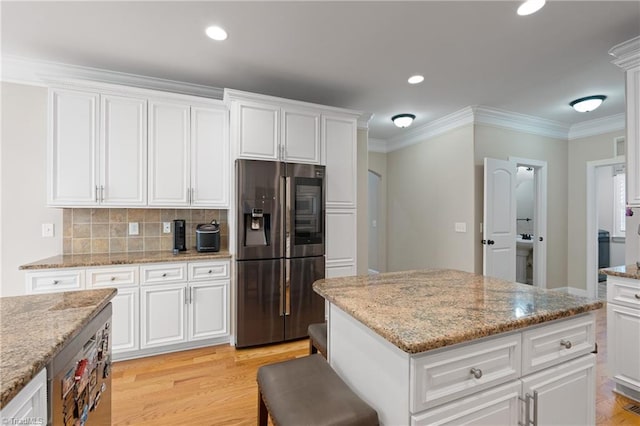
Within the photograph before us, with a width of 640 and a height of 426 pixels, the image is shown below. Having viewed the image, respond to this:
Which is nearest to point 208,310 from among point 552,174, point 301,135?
point 301,135

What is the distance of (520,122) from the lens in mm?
4250

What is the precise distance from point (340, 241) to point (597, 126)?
436cm

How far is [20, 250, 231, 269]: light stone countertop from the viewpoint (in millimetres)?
2400

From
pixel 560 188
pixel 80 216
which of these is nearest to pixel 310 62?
pixel 80 216

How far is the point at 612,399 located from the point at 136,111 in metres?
4.54

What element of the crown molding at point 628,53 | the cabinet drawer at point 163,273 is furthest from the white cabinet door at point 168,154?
the crown molding at point 628,53

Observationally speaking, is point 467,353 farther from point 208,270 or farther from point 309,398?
point 208,270

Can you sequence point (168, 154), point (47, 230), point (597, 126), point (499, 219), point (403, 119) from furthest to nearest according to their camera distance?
1. point (597, 126)
2. point (403, 119)
3. point (499, 219)
4. point (168, 154)
5. point (47, 230)

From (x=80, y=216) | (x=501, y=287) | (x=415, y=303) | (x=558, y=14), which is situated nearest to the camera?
(x=415, y=303)

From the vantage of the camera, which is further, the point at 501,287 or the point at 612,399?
the point at 612,399

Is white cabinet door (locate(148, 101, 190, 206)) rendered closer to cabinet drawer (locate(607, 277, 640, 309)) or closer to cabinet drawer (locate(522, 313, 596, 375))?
cabinet drawer (locate(522, 313, 596, 375))

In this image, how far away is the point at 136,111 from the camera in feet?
9.08

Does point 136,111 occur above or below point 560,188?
above

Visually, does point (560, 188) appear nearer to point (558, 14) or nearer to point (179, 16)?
point (558, 14)
